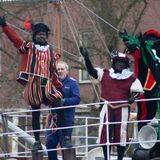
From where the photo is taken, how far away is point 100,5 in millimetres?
23844

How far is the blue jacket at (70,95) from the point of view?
482 inches

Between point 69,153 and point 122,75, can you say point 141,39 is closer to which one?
point 122,75

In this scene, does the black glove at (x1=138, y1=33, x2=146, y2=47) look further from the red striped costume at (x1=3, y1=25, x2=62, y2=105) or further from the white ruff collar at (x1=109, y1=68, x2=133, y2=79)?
the red striped costume at (x1=3, y1=25, x2=62, y2=105)

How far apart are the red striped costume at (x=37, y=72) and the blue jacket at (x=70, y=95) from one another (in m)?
0.30

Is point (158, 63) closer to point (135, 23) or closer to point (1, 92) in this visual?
point (135, 23)

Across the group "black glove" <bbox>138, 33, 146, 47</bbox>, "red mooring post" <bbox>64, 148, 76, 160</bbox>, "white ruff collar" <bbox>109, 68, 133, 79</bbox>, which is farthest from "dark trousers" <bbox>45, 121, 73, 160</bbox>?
"black glove" <bbox>138, 33, 146, 47</bbox>

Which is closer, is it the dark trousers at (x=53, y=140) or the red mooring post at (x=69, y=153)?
the red mooring post at (x=69, y=153)

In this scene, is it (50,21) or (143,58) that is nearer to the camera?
(143,58)

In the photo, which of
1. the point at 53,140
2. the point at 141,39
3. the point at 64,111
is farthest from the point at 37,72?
the point at 141,39

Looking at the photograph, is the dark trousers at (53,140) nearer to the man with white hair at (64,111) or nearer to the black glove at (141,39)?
the man with white hair at (64,111)

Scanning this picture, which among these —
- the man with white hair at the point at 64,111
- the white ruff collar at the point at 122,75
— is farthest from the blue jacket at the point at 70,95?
the white ruff collar at the point at 122,75

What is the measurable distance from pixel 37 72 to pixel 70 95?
2.36ft

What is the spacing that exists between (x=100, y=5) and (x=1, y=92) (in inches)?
177

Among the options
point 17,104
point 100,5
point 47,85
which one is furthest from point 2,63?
point 47,85
